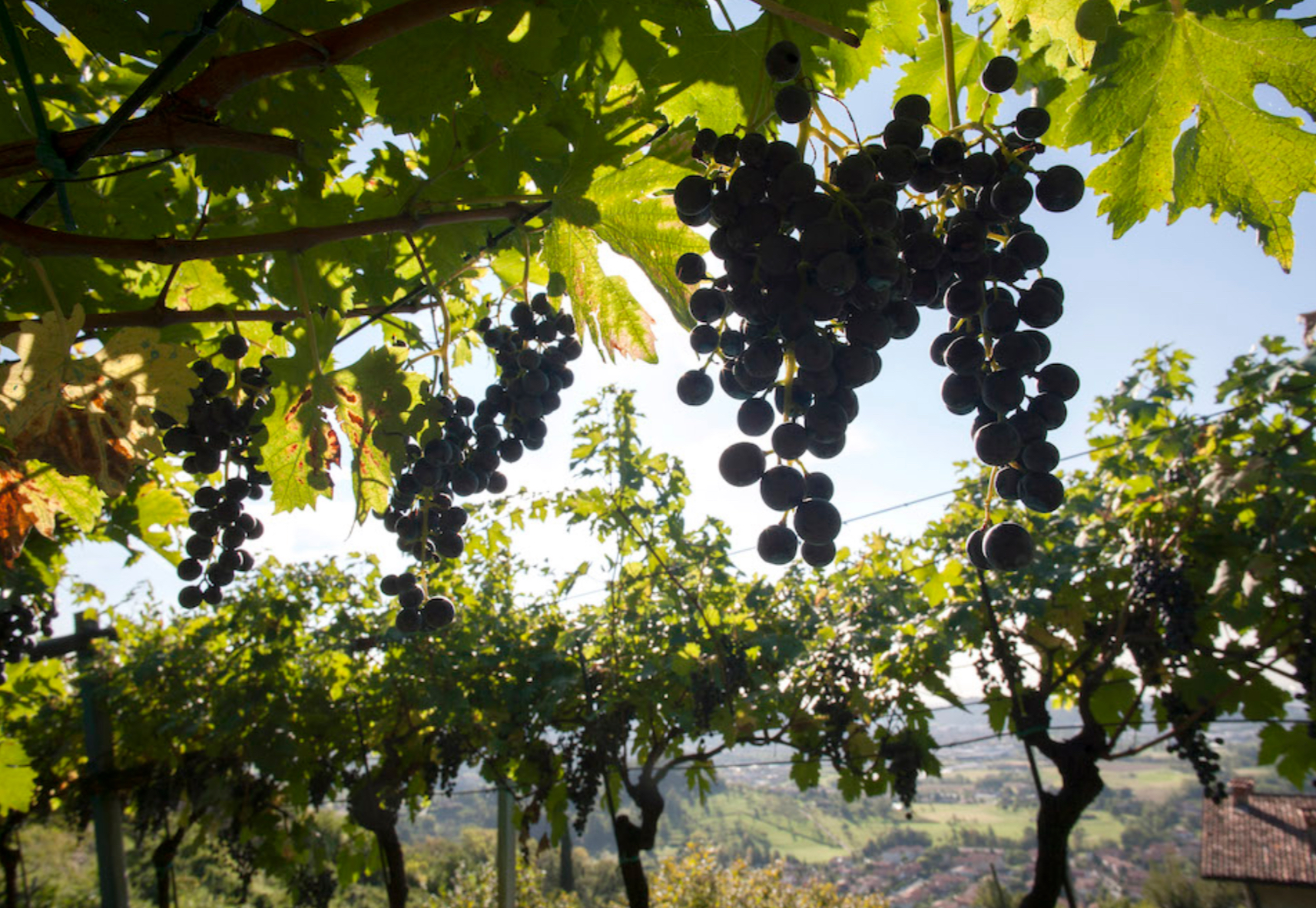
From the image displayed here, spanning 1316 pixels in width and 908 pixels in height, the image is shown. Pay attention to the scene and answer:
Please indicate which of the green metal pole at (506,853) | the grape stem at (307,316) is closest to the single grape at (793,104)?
the grape stem at (307,316)

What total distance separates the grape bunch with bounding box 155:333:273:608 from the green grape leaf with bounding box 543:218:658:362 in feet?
2.71

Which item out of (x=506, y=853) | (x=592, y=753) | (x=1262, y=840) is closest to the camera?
(x=592, y=753)

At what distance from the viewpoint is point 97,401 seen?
1.42m

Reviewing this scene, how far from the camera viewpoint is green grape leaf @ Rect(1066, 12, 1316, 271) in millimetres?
1172

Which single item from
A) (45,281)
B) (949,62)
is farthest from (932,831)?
(45,281)

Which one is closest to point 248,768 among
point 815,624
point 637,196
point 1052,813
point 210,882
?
point 815,624

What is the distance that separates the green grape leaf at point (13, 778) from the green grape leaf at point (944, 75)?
5.05 metres

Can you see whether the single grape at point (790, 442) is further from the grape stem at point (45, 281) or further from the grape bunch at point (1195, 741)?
the grape bunch at point (1195, 741)

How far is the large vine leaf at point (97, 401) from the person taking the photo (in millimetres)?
1253

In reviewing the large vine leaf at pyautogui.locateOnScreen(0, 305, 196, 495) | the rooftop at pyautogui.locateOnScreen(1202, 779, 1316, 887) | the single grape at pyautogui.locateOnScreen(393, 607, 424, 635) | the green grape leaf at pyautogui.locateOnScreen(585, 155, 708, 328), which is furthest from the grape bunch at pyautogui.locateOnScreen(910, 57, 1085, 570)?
the rooftop at pyautogui.locateOnScreen(1202, 779, 1316, 887)

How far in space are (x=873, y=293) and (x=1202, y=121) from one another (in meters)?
0.83

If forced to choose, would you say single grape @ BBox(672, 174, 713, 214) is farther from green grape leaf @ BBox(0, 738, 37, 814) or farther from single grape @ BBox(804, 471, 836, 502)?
green grape leaf @ BBox(0, 738, 37, 814)

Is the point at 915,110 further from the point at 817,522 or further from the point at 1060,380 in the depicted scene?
the point at 817,522

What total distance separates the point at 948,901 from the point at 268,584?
110 ft
